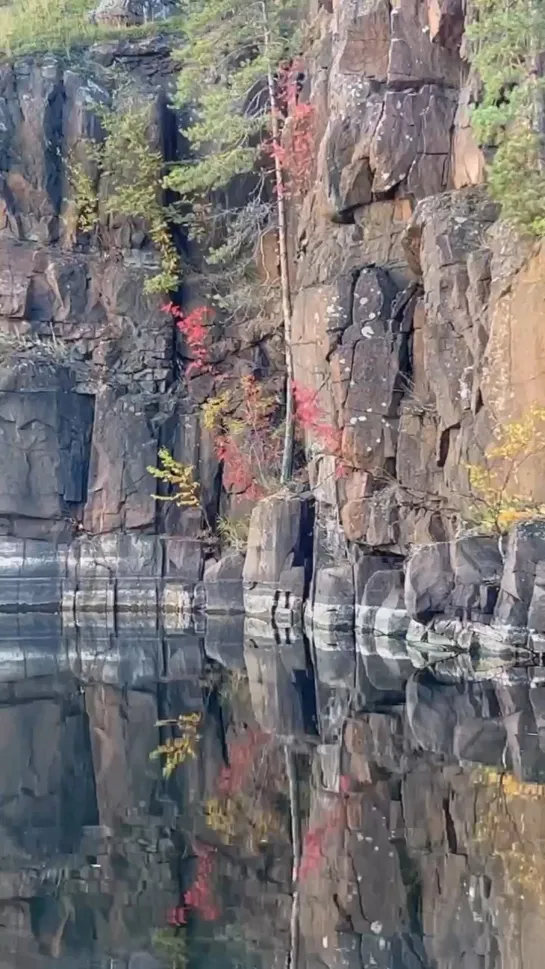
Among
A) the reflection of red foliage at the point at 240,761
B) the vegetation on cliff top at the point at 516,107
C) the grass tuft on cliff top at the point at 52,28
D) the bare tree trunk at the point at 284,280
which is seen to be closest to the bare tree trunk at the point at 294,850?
the reflection of red foliage at the point at 240,761

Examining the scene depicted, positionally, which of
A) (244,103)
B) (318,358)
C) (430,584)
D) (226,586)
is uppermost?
(244,103)

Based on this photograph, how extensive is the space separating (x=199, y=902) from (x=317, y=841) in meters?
1.46

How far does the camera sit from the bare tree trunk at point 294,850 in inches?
283

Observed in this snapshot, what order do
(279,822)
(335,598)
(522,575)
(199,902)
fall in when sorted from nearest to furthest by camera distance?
(199,902) < (279,822) < (522,575) < (335,598)

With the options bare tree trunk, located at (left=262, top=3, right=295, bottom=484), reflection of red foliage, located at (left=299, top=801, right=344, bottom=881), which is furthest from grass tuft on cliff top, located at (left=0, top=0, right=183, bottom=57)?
reflection of red foliage, located at (left=299, top=801, right=344, bottom=881)

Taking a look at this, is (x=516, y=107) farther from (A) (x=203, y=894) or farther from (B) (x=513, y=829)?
(A) (x=203, y=894)

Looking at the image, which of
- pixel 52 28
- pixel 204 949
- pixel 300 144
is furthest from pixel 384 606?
pixel 52 28

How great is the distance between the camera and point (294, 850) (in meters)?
9.13

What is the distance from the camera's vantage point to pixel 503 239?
20859 millimetres

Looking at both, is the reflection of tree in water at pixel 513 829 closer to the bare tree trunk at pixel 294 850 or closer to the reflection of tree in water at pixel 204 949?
the bare tree trunk at pixel 294 850

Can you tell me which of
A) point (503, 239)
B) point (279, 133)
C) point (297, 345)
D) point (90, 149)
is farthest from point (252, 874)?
point (90, 149)

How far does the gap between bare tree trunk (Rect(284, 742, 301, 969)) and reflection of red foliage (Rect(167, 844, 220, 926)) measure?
1.76ft

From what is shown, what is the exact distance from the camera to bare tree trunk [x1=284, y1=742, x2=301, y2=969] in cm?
718

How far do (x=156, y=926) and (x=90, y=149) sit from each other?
28432mm
